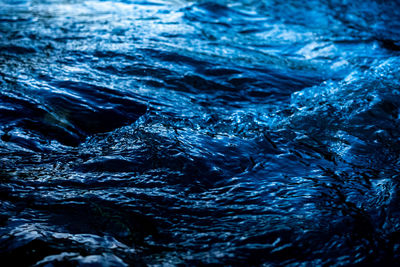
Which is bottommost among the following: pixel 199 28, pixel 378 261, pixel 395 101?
pixel 378 261

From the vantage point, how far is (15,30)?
5.82m

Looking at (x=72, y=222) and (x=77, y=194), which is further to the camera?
(x=77, y=194)

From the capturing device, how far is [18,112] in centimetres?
341

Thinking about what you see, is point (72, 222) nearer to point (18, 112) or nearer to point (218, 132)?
point (218, 132)

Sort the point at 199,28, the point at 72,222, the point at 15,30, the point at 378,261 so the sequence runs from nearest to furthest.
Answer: the point at 378,261 < the point at 72,222 < the point at 15,30 < the point at 199,28

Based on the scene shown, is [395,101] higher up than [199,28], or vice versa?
[199,28]

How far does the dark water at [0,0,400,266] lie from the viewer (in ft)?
6.46

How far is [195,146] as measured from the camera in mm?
2982

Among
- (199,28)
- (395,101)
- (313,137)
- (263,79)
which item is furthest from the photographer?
(199,28)

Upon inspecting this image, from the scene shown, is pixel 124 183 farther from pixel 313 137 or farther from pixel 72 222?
pixel 313 137

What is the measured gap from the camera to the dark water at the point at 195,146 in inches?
77.5

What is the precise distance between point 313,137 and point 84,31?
4.29m

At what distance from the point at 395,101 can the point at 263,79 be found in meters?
1.52

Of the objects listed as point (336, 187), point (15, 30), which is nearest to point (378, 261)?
point (336, 187)
